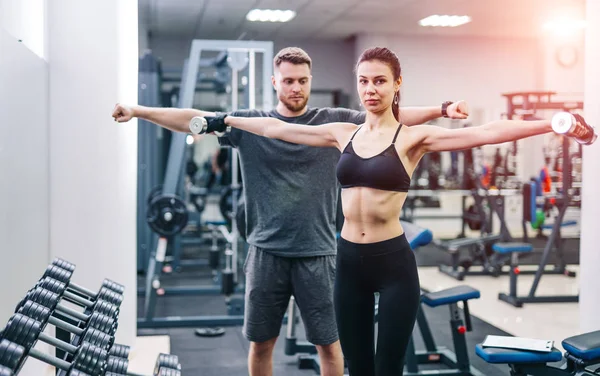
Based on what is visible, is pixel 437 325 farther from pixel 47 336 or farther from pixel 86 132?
pixel 47 336

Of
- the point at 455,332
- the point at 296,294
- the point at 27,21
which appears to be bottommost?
the point at 455,332

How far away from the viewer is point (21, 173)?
253 centimetres

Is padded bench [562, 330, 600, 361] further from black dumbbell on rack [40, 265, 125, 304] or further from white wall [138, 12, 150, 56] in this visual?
white wall [138, 12, 150, 56]

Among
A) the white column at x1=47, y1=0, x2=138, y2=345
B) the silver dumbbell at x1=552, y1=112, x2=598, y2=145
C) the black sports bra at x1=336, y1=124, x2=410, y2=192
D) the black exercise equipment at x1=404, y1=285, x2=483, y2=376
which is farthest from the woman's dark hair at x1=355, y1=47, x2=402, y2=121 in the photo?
the white column at x1=47, y1=0, x2=138, y2=345

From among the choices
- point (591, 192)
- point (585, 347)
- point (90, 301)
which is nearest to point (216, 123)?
point (90, 301)

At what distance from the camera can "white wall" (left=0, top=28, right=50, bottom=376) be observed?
2234mm

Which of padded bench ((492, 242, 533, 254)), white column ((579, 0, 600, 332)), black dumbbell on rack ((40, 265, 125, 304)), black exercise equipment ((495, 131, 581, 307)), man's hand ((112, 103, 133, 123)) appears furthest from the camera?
padded bench ((492, 242, 533, 254))

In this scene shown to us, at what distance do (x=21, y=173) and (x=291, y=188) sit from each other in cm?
108

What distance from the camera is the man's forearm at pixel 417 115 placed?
2229mm

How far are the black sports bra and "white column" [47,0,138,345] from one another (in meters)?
1.85

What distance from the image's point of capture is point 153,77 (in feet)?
20.4

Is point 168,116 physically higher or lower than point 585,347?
higher

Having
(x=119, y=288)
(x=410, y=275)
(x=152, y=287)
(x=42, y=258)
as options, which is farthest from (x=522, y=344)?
(x=152, y=287)

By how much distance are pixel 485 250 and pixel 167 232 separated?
3291mm
